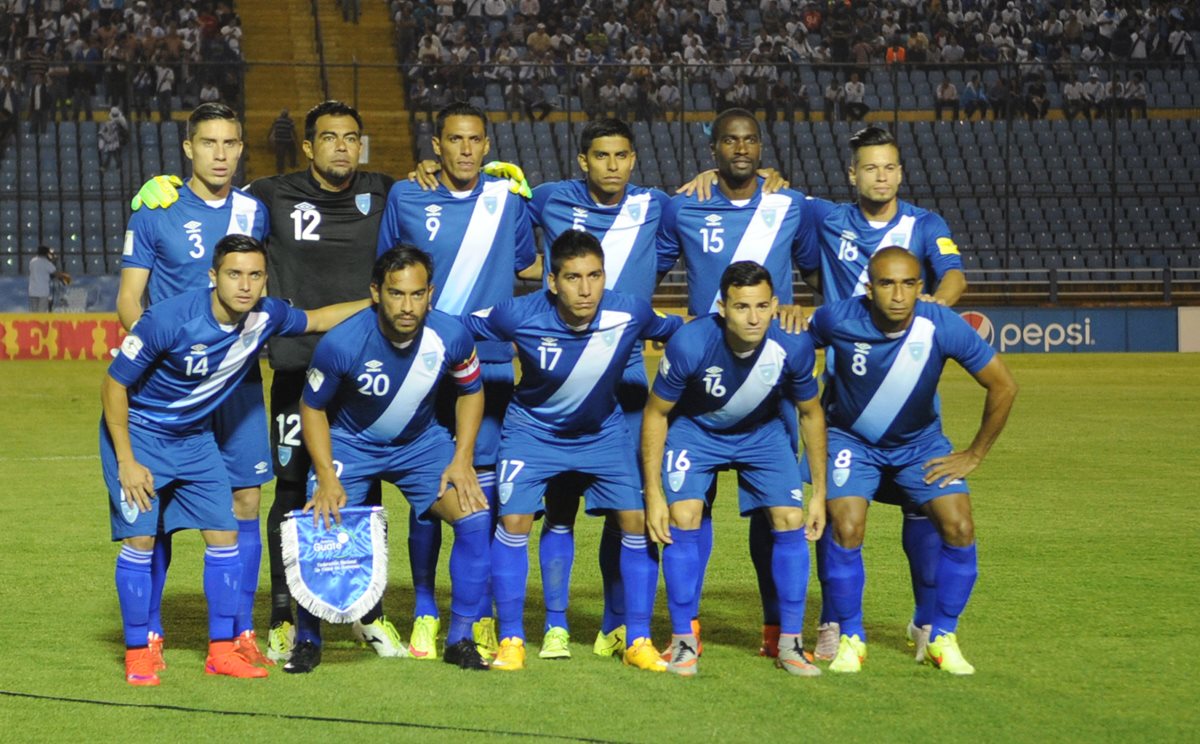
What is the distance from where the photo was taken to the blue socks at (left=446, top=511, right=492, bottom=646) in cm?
604

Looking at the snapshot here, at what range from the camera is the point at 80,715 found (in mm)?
5262

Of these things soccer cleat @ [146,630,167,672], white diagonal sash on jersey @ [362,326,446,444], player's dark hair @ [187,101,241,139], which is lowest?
soccer cleat @ [146,630,167,672]

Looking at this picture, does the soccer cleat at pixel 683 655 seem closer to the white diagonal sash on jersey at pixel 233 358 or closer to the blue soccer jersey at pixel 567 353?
the blue soccer jersey at pixel 567 353

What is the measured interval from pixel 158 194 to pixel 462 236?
3.86ft

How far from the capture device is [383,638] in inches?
249

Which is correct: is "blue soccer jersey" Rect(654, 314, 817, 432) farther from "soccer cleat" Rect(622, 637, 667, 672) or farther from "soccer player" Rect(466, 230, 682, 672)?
"soccer cleat" Rect(622, 637, 667, 672)

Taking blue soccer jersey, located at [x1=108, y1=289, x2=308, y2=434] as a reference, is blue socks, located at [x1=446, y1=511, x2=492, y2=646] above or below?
below

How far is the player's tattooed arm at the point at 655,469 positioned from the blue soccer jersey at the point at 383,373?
2.18 ft

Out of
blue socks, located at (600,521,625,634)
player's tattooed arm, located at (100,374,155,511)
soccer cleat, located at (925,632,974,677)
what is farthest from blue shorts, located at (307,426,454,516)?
soccer cleat, located at (925,632,974,677)

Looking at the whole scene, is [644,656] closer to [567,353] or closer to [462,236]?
[567,353]

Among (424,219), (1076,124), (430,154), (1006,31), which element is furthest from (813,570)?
(1006,31)

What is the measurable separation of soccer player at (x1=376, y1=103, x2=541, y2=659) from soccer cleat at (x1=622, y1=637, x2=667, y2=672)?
2.01 ft

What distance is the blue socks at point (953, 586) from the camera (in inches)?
234

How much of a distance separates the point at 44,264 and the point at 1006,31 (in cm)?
1844
